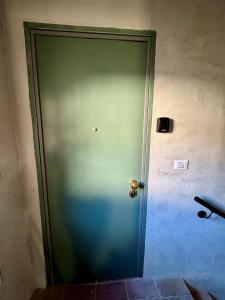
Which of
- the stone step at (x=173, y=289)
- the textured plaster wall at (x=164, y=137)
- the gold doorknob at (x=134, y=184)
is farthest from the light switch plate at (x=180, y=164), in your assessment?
the stone step at (x=173, y=289)

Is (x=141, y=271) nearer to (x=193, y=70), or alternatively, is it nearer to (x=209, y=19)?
(x=193, y=70)

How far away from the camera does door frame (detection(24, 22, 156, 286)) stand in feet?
3.40

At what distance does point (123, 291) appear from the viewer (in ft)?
4.54

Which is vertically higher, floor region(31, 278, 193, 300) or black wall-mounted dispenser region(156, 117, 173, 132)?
black wall-mounted dispenser region(156, 117, 173, 132)

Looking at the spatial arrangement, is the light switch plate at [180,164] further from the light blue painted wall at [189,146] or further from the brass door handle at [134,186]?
the brass door handle at [134,186]

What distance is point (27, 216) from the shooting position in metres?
1.25

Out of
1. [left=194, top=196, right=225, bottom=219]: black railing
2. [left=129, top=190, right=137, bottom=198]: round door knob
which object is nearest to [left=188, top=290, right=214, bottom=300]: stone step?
[left=194, top=196, right=225, bottom=219]: black railing

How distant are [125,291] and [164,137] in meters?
1.34

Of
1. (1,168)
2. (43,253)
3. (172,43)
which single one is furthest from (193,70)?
(43,253)

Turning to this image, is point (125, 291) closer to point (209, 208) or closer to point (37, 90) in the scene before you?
point (209, 208)

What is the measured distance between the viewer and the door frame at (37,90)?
1036 millimetres

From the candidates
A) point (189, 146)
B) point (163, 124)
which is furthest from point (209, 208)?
point (163, 124)

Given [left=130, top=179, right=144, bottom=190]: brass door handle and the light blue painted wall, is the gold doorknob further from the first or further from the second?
the light blue painted wall

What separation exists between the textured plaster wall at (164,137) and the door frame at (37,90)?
0.13 ft
